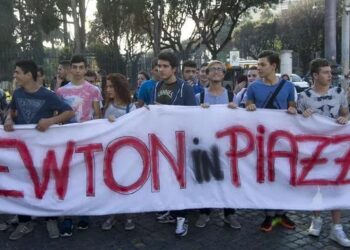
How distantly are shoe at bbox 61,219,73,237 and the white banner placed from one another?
0.22 metres

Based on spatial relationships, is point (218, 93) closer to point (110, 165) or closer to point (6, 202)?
point (110, 165)

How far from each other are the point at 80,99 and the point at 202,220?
1.89m

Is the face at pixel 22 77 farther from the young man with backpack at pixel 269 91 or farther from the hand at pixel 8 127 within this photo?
the young man with backpack at pixel 269 91

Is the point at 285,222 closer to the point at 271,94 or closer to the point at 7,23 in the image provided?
the point at 271,94

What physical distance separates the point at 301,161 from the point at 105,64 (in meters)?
15.1

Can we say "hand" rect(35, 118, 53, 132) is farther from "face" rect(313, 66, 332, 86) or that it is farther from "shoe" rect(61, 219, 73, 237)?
"face" rect(313, 66, 332, 86)

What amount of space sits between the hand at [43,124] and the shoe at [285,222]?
2.57 metres

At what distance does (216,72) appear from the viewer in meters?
5.08

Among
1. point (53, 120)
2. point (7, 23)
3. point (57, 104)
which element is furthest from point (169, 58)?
point (7, 23)

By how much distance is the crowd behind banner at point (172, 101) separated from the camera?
4699mm

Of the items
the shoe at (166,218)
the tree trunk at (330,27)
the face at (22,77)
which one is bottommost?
the shoe at (166,218)

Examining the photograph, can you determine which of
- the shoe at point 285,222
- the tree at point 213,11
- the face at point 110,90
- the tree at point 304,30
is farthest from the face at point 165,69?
the tree at point 304,30

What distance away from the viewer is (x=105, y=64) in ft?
62.2

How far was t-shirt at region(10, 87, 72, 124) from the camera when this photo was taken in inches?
185
